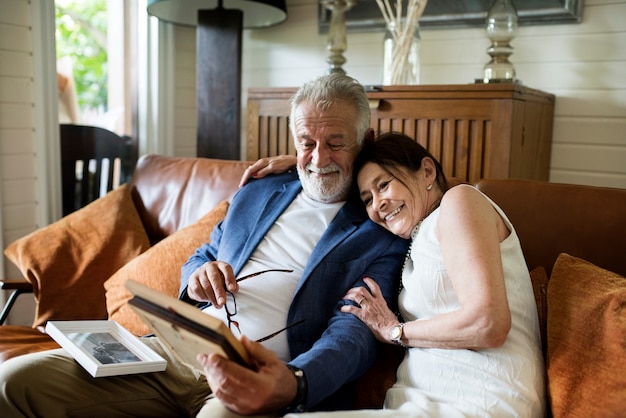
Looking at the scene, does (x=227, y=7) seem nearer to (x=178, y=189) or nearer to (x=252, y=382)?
(x=178, y=189)

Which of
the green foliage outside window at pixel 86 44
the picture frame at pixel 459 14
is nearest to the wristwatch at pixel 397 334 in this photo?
the picture frame at pixel 459 14

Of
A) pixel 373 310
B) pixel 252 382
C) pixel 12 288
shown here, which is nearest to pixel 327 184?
pixel 373 310

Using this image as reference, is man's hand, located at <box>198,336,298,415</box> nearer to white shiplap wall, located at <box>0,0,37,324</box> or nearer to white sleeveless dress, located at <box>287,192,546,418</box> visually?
white sleeveless dress, located at <box>287,192,546,418</box>

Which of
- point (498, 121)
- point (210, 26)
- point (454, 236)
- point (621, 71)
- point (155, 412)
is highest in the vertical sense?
point (210, 26)

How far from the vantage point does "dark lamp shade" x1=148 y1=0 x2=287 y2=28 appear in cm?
289

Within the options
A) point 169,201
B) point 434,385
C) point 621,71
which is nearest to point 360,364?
point 434,385

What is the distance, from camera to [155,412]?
1552mm

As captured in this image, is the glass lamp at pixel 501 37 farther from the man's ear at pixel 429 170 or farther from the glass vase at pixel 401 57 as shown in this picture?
the man's ear at pixel 429 170

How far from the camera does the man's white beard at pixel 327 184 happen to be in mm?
1724

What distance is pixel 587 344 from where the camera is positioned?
4.20ft

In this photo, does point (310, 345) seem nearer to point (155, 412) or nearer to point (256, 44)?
point (155, 412)

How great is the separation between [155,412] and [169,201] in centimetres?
107

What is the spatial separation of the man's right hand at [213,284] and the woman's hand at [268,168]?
406mm

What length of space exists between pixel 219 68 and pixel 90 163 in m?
0.80
